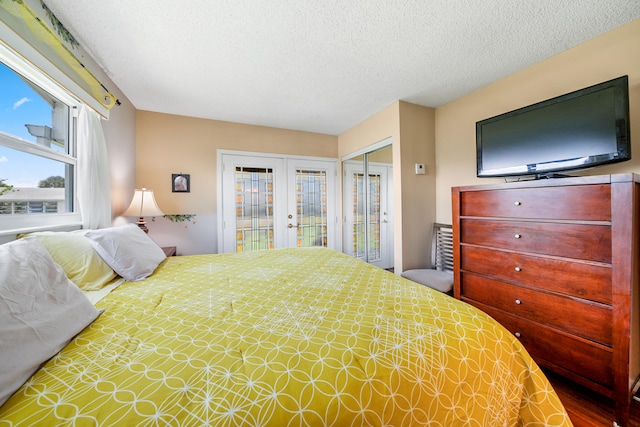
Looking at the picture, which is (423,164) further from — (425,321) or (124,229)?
(124,229)

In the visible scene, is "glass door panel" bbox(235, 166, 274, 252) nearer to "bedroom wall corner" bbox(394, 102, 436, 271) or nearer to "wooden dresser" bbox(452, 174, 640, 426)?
"bedroom wall corner" bbox(394, 102, 436, 271)

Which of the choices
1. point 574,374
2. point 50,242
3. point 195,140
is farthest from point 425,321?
point 195,140

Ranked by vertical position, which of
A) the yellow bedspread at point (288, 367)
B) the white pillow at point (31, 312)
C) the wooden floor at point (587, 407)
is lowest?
the wooden floor at point (587, 407)

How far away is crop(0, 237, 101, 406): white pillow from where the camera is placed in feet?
1.98

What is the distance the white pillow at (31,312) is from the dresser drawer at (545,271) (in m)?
2.43

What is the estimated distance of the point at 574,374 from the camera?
1403mm

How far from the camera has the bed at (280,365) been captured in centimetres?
57

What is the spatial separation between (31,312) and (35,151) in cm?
137

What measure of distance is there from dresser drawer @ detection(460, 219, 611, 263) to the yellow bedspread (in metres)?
0.93

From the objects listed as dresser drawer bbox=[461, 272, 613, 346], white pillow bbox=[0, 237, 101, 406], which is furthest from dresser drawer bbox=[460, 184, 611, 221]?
white pillow bbox=[0, 237, 101, 406]

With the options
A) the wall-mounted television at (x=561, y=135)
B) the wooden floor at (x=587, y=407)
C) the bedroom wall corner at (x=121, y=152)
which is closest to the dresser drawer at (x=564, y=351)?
the wooden floor at (x=587, y=407)

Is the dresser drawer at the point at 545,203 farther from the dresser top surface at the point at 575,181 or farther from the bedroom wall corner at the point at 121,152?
the bedroom wall corner at the point at 121,152

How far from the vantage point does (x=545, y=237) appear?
4.98ft

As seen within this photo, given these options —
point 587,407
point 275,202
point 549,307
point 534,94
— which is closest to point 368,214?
point 275,202
